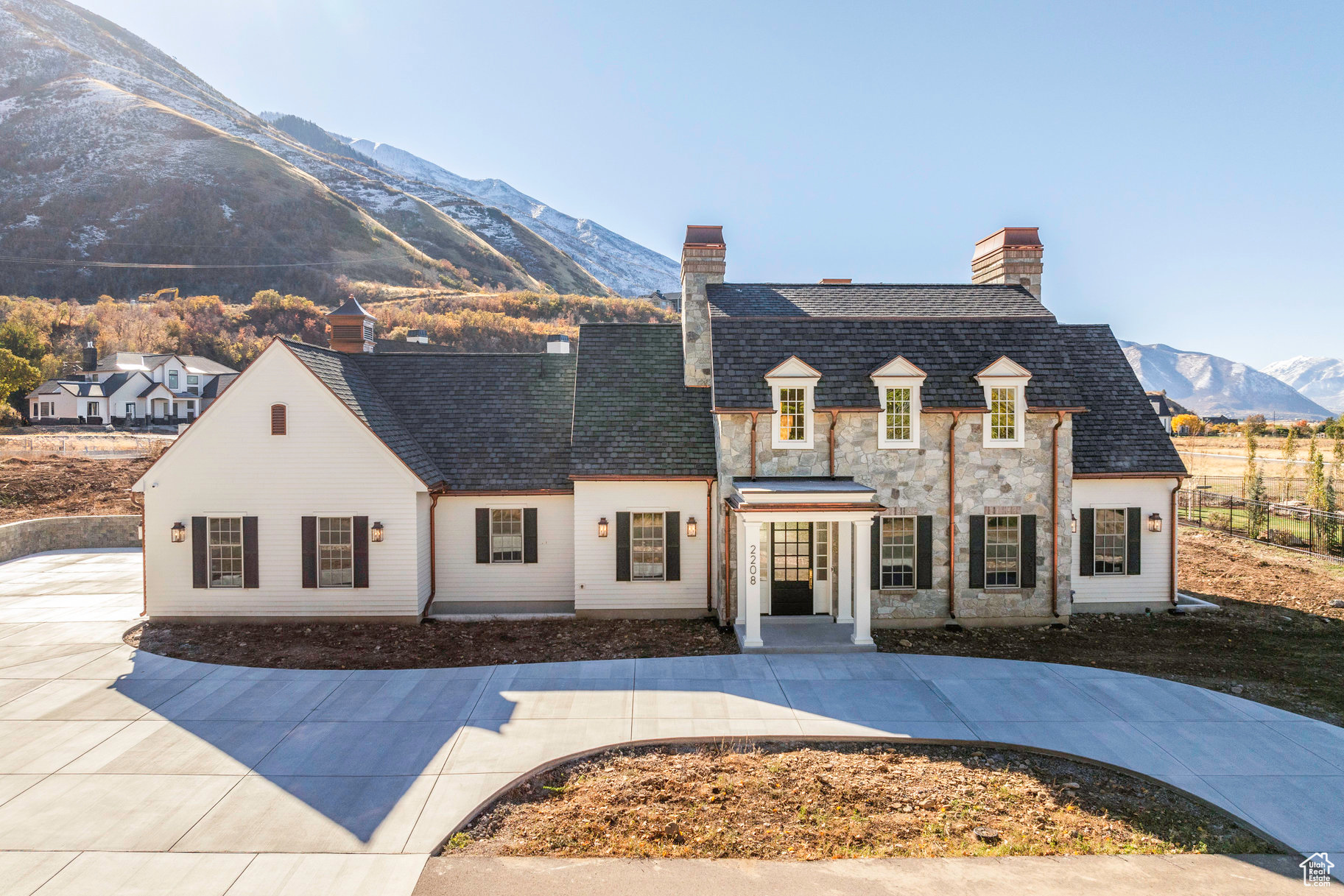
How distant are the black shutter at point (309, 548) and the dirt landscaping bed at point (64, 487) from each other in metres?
15.2

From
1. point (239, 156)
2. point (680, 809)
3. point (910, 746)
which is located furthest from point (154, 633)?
point (239, 156)

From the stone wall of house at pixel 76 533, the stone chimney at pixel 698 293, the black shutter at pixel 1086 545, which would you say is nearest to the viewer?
the black shutter at pixel 1086 545

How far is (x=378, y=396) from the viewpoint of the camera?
16391 millimetres

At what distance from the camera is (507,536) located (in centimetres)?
1496

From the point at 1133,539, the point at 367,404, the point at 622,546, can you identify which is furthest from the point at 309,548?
the point at 1133,539

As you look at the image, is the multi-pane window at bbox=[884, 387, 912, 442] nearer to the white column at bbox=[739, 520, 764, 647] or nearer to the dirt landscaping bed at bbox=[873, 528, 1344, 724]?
the white column at bbox=[739, 520, 764, 647]

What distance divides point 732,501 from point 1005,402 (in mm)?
6191

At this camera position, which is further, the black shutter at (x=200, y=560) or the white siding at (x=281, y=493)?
the black shutter at (x=200, y=560)

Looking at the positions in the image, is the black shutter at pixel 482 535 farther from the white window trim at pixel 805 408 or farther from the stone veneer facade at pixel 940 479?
the white window trim at pixel 805 408

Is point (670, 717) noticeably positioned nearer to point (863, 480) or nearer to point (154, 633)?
point (863, 480)

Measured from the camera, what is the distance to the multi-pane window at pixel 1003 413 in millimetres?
13922

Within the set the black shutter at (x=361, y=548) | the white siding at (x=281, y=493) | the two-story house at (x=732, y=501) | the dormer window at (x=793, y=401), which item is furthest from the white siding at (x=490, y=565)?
the dormer window at (x=793, y=401)

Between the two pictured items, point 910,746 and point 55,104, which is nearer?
point 910,746

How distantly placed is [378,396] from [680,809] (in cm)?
1294
